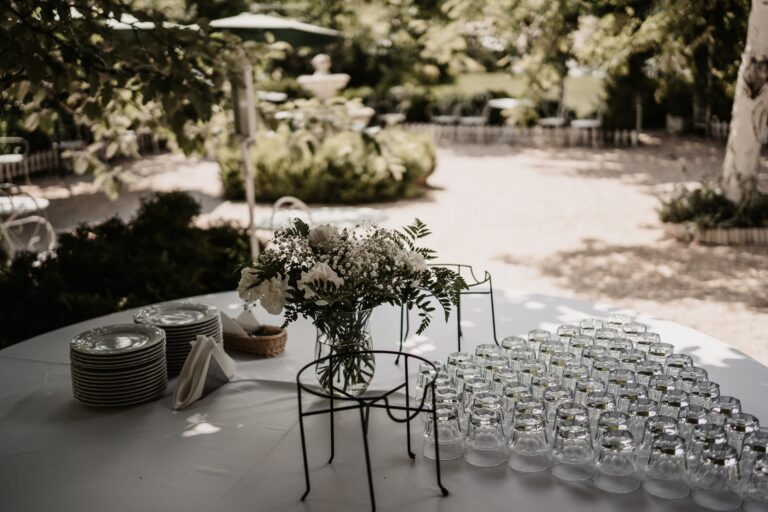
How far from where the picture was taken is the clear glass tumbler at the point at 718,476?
2.01 m

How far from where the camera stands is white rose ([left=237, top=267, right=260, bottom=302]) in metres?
2.51

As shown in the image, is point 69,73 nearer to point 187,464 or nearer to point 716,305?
point 187,464

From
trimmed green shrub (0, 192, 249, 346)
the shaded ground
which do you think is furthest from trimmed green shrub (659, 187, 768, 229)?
trimmed green shrub (0, 192, 249, 346)

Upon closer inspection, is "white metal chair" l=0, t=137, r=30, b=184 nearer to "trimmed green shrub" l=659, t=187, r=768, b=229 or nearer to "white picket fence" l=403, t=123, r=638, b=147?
"white picket fence" l=403, t=123, r=638, b=147

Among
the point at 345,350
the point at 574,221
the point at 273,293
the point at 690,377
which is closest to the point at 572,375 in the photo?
the point at 690,377

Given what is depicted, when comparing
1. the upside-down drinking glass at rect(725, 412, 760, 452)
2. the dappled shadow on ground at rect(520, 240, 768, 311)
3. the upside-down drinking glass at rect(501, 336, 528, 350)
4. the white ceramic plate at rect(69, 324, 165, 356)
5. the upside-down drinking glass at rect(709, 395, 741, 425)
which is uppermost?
the white ceramic plate at rect(69, 324, 165, 356)

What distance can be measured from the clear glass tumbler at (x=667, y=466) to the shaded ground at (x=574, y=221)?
14.2 ft

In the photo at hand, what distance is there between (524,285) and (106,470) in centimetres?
612

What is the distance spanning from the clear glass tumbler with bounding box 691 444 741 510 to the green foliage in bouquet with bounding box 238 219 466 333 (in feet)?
2.83

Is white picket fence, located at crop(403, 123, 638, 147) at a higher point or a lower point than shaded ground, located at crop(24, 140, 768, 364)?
higher

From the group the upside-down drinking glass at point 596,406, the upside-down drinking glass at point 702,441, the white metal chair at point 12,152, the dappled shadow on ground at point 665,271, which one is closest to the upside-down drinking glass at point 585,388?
the upside-down drinking glass at point 596,406

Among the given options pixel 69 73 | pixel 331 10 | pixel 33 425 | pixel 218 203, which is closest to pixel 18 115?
pixel 69 73

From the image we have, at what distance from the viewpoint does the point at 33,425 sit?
2.54m

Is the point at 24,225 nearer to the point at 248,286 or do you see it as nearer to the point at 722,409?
the point at 248,286
